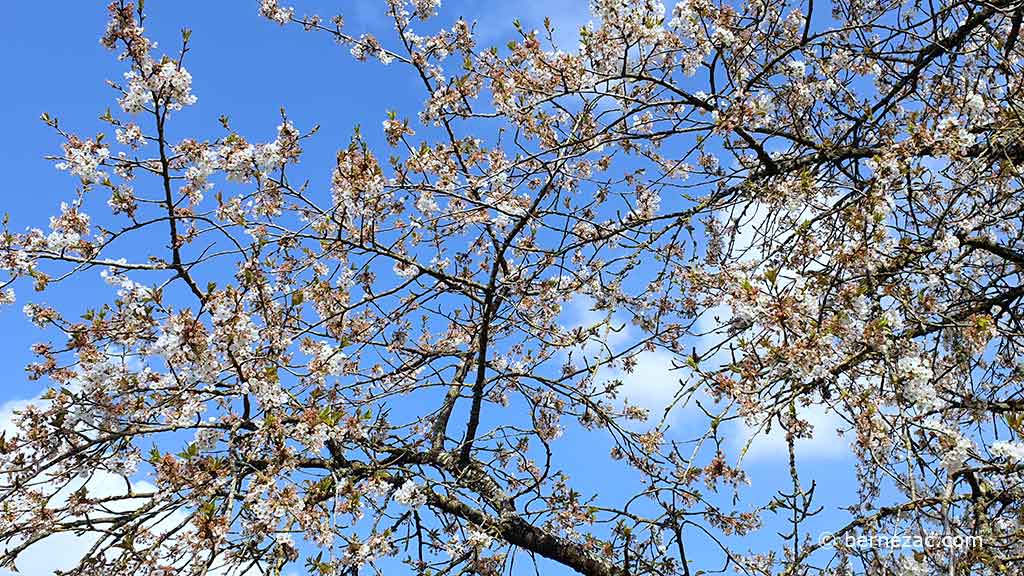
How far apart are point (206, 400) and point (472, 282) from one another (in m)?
1.71

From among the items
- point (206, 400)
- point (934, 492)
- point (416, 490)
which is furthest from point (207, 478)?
point (934, 492)

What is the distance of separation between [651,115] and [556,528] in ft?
8.04

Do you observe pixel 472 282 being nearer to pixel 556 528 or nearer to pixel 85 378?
pixel 556 528

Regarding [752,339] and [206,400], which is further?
[206,400]

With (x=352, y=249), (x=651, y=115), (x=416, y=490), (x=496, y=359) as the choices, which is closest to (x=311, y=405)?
(x=416, y=490)

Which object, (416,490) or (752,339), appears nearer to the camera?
(752,339)

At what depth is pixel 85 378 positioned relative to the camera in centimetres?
351

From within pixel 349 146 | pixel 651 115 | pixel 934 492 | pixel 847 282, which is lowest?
pixel 934 492

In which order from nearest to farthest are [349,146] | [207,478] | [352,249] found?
1. [207,478]
2. [349,146]
3. [352,249]

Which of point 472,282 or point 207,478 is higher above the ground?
point 472,282

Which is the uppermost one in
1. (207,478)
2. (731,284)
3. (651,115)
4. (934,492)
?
(651,115)

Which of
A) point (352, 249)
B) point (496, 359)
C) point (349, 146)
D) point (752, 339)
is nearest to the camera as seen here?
point (752, 339)

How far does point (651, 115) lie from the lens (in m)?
5.01

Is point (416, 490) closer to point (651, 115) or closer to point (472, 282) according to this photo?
point (472, 282)
